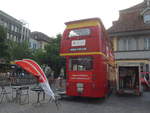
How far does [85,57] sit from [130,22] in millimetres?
13061

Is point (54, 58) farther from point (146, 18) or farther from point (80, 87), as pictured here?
point (80, 87)

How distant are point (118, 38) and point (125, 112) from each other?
43.1 feet

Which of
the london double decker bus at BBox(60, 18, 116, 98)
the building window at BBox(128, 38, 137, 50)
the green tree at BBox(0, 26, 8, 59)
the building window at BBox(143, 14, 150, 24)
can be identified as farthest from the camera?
the building window at BBox(143, 14, 150, 24)

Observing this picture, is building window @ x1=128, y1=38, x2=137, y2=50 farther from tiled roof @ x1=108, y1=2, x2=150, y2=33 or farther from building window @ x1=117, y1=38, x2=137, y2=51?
tiled roof @ x1=108, y1=2, x2=150, y2=33

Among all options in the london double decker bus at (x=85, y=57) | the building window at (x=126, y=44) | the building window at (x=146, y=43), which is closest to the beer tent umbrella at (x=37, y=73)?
the london double decker bus at (x=85, y=57)

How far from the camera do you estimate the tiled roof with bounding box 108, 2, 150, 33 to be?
18.3 meters

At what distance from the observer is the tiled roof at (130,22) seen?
18.3 metres

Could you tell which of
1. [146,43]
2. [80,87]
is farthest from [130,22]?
[80,87]

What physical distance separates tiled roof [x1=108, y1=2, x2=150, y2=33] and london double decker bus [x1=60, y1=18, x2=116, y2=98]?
10.6 metres

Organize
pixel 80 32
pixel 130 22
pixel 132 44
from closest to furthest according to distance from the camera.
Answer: pixel 80 32 → pixel 132 44 → pixel 130 22

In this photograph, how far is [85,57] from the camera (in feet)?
29.1

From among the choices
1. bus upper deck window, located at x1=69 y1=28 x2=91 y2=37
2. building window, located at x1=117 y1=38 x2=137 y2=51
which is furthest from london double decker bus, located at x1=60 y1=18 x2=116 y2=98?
building window, located at x1=117 y1=38 x2=137 y2=51

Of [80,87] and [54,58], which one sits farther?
[54,58]

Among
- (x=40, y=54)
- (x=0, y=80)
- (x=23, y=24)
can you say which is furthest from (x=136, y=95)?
(x=23, y=24)
